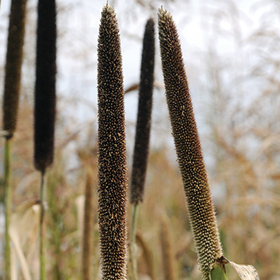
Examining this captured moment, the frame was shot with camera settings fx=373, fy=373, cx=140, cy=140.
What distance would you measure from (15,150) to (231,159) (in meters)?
2.28

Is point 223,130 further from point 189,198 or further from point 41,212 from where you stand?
point 189,198

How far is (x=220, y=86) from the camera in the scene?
14.7 ft

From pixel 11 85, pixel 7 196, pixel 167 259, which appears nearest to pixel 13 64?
pixel 11 85

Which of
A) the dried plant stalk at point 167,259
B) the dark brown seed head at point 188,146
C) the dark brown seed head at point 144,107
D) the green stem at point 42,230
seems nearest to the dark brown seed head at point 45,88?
the green stem at point 42,230

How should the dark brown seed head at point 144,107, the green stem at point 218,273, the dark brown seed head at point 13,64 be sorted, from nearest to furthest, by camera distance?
1. the green stem at point 218,273
2. the dark brown seed head at point 144,107
3. the dark brown seed head at point 13,64

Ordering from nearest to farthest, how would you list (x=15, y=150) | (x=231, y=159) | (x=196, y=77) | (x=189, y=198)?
(x=189, y=198) < (x=15, y=150) < (x=231, y=159) < (x=196, y=77)

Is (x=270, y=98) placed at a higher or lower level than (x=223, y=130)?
higher

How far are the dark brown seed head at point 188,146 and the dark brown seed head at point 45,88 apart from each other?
26.8 inches

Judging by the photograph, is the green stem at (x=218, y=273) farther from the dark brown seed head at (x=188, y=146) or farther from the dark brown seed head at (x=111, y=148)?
the dark brown seed head at (x=111, y=148)

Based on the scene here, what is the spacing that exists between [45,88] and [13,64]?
157mm

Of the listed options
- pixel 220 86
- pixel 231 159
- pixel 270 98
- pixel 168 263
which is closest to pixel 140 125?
pixel 168 263

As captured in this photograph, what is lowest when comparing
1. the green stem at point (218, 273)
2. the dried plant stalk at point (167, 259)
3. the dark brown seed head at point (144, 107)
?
the green stem at point (218, 273)

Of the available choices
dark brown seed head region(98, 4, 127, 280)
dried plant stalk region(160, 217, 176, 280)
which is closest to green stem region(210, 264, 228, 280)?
dark brown seed head region(98, 4, 127, 280)

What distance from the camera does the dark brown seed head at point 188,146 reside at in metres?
1.00
